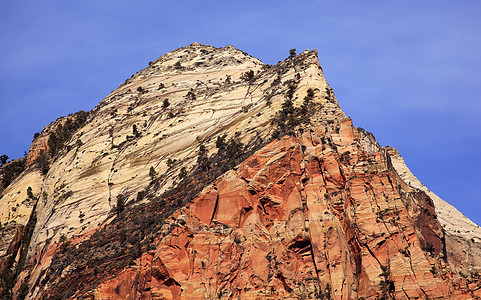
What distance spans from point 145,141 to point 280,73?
74.1ft

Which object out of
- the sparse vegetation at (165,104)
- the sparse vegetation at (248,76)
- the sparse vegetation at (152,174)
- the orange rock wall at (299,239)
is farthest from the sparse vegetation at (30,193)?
the orange rock wall at (299,239)

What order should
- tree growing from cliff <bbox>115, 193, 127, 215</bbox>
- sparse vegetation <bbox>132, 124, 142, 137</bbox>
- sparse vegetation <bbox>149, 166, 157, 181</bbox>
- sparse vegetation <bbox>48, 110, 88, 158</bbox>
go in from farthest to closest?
sparse vegetation <bbox>48, 110, 88, 158</bbox>, sparse vegetation <bbox>132, 124, 142, 137</bbox>, sparse vegetation <bbox>149, 166, 157, 181</bbox>, tree growing from cliff <bbox>115, 193, 127, 215</bbox>

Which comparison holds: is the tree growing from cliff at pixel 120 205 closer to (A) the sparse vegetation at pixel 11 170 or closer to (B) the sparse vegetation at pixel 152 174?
(B) the sparse vegetation at pixel 152 174

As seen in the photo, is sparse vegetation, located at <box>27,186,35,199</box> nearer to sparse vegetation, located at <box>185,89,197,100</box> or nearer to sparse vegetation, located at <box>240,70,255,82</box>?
sparse vegetation, located at <box>185,89,197,100</box>

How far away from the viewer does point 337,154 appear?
10469 centimetres

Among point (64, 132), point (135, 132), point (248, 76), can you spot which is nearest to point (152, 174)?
point (135, 132)

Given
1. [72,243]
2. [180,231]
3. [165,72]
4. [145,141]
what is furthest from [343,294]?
[165,72]

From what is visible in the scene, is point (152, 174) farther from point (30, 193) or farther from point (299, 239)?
point (299, 239)

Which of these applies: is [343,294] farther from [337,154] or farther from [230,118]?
[230,118]

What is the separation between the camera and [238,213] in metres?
99.4

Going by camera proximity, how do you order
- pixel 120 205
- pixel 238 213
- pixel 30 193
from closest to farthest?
pixel 238 213, pixel 120 205, pixel 30 193

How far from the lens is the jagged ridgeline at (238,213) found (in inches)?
3681

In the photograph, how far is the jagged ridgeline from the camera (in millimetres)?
93500

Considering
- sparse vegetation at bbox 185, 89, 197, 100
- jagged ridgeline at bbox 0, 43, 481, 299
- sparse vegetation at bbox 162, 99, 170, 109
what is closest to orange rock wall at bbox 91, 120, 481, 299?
jagged ridgeline at bbox 0, 43, 481, 299
